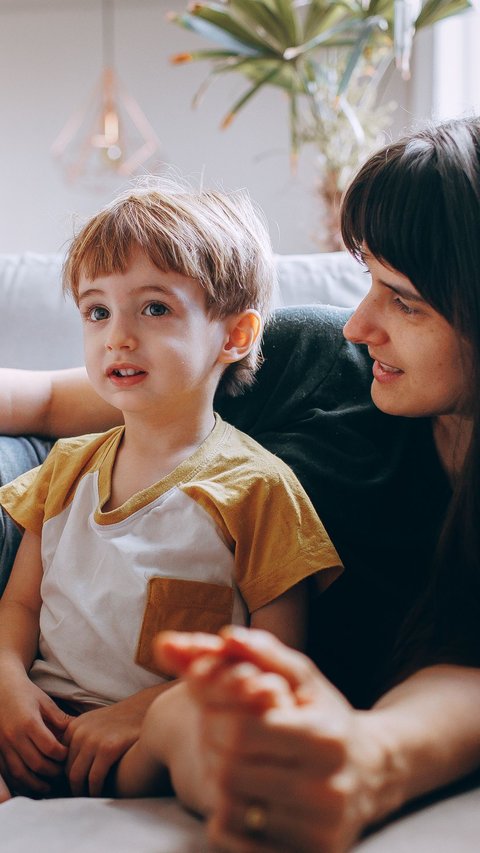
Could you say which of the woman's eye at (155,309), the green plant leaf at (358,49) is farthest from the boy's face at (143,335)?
the green plant leaf at (358,49)

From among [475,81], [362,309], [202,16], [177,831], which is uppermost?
[202,16]

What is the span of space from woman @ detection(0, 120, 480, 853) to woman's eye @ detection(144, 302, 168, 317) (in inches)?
8.7

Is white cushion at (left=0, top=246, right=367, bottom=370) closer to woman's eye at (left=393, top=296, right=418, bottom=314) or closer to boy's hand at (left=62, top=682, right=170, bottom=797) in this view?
woman's eye at (left=393, top=296, right=418, bottom=314)

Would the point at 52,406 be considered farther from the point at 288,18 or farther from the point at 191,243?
the point at 288,18

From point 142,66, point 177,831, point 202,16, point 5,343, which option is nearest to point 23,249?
point 142,66

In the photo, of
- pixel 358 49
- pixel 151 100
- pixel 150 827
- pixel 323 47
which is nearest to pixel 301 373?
pixel 150 827

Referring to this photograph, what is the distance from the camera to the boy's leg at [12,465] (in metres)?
1.22

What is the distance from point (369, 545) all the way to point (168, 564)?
25 centimetres

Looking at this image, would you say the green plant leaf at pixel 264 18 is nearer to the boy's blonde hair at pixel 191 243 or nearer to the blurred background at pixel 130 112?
the blurred background at pixel 130 112

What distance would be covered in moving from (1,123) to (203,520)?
360cm

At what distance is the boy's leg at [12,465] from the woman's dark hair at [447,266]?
1.76ft

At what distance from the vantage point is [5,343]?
1570mm

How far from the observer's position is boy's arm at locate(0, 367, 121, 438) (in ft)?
4.34

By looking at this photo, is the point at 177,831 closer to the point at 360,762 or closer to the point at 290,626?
the point at 360,762
